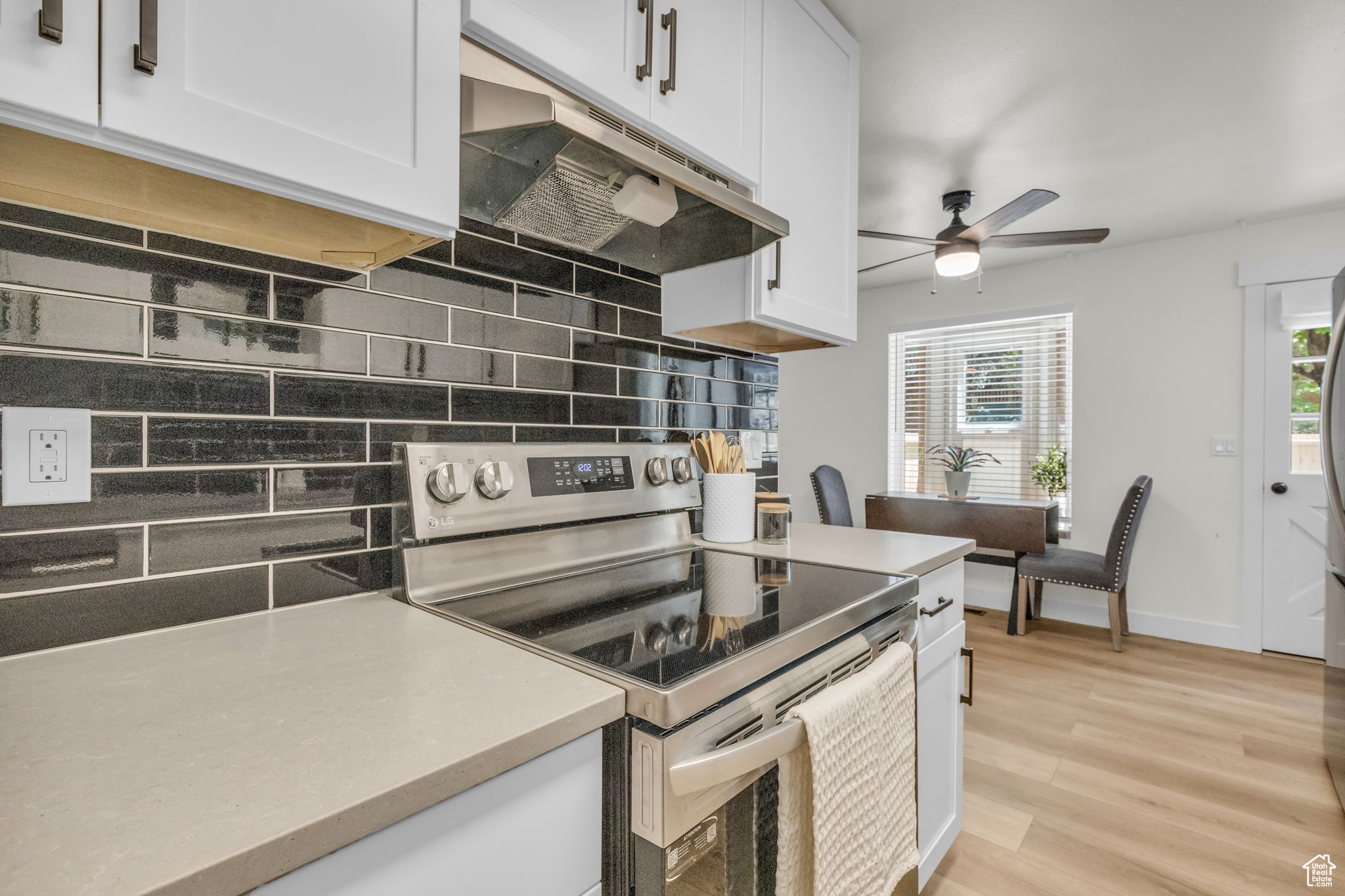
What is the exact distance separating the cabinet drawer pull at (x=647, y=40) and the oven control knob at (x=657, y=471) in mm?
797

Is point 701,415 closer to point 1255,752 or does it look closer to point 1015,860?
point 1015,860

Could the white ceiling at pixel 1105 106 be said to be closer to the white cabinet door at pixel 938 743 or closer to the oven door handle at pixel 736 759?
the white cabinet door at pixel 938 743

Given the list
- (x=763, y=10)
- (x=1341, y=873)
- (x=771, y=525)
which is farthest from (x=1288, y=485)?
(x=763, y=10)

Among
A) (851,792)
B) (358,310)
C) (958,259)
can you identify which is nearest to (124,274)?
(358,310)

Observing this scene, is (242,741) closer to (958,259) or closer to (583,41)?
(583,41)

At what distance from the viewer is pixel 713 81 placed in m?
1.28

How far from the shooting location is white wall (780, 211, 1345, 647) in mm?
3520

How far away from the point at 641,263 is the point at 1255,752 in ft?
9.51

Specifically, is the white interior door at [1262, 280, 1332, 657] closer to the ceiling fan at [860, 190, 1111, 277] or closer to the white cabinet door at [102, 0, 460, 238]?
the ceiling fan at [860, 190, 1111, 277]

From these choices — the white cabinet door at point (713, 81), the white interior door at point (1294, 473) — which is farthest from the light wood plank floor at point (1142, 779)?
the white cabinet door at point (713, 81)

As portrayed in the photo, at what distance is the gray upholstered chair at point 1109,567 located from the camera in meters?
3.37

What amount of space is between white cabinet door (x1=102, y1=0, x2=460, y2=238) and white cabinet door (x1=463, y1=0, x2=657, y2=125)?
3.0 inches

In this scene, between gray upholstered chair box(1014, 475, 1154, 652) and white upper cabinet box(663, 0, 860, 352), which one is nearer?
white upper cabinet box(663, 0, 860, 352)

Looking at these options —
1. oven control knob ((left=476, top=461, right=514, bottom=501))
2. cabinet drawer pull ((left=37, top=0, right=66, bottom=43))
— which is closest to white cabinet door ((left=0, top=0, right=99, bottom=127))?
cabinet drawer pull ((left=37, top=0, right=66, bottom=43))
